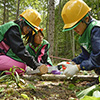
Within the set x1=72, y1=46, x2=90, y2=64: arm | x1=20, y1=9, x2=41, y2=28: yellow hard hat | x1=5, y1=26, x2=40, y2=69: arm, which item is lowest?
x1=72, y1=46, x2=90, y2=64: arm

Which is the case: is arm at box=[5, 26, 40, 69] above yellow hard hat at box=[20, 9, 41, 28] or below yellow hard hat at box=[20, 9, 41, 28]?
below

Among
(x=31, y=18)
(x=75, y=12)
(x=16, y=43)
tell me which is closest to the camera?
(x=75, y=12)

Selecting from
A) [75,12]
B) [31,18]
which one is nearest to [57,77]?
[75,12]

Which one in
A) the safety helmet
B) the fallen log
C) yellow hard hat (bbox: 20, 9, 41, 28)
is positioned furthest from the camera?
yellow hard hat (bbox: 20, 9, 41, 28)

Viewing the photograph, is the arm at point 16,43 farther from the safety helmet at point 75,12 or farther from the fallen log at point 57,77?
the safety helmet at point 75,12

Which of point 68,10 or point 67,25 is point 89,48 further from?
point 68,10

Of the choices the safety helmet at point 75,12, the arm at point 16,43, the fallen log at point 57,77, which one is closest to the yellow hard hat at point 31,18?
the arm at point 16,43

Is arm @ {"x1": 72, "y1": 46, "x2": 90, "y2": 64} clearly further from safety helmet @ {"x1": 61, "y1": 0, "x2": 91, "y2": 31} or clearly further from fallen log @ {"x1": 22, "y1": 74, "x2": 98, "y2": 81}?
safety helmet @ {"x1": 61, "y1": 0, "x2": 91, "y2": 31}

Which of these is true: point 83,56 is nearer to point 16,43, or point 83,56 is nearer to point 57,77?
point 57,77

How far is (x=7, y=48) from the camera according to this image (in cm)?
253

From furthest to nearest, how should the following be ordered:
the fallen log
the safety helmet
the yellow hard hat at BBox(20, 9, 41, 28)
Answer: the yellow hard hat at BBox(20, 9, 41, 28)
the fallen log
the safety helmet

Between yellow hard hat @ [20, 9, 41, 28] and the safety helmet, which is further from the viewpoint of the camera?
yellow hard hat @ [20, 9, 41, 28]

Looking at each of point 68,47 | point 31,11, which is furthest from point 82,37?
point 68,47

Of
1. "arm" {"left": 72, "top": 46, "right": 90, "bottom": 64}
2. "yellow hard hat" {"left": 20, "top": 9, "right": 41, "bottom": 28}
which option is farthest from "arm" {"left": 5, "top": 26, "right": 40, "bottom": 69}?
"arm" {"left": 72, "top": 46, "right": 90, "bottom": 64}
